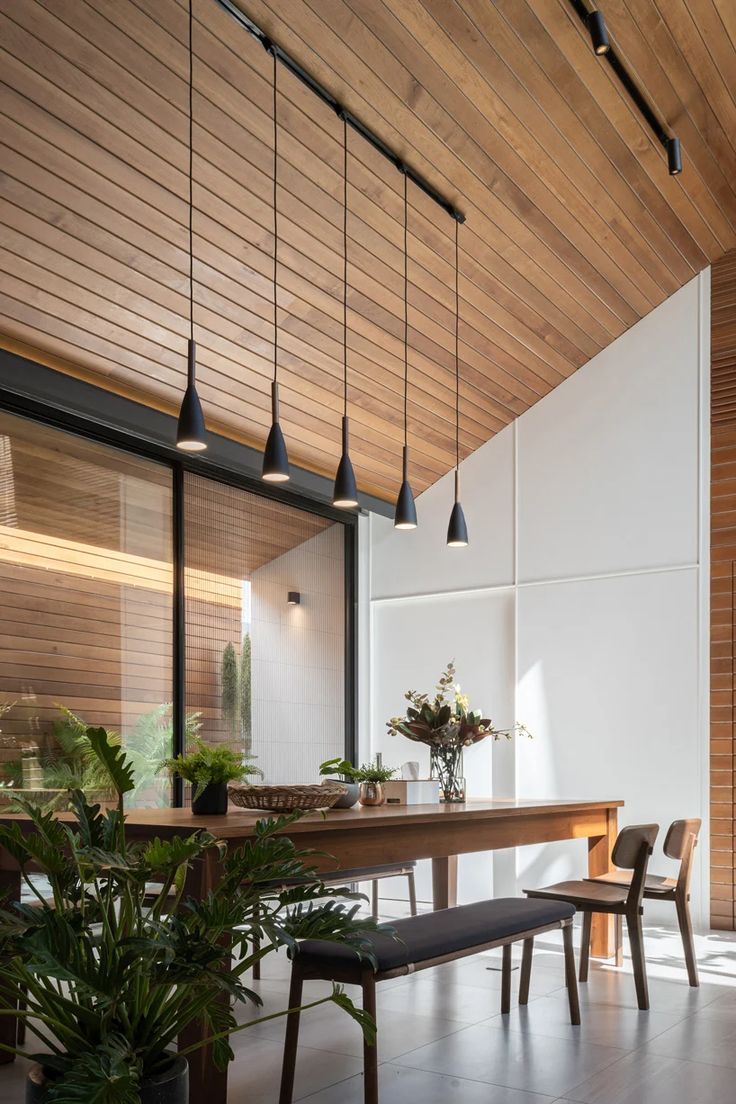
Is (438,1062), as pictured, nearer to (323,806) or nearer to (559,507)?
(323,806)

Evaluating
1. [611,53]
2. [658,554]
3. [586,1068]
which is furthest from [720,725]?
[611,53]

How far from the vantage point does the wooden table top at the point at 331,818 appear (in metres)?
2.80

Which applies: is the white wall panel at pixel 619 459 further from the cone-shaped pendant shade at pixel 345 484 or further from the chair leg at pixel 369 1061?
the chair leg at pixel 369 1061

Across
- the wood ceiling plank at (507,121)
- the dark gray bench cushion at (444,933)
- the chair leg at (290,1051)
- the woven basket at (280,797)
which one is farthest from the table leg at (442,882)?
the wood ceiling plank at (507,121)

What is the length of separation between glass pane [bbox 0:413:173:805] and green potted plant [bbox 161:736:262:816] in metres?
1.86

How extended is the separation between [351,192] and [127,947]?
367 cm

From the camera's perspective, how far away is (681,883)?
455cm

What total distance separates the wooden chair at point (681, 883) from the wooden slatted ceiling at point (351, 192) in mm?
3004

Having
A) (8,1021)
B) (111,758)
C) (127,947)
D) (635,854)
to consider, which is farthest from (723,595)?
(127,947)

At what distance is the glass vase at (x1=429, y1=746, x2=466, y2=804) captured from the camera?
4691mm

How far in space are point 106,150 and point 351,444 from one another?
9.59 feet

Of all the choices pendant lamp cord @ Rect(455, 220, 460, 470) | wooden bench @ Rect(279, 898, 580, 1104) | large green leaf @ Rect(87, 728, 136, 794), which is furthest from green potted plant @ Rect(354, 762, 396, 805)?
pendant lamp cord @ Rect(455, 220, 460, 470)

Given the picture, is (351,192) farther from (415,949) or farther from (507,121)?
(415,949)

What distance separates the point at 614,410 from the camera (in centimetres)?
671
